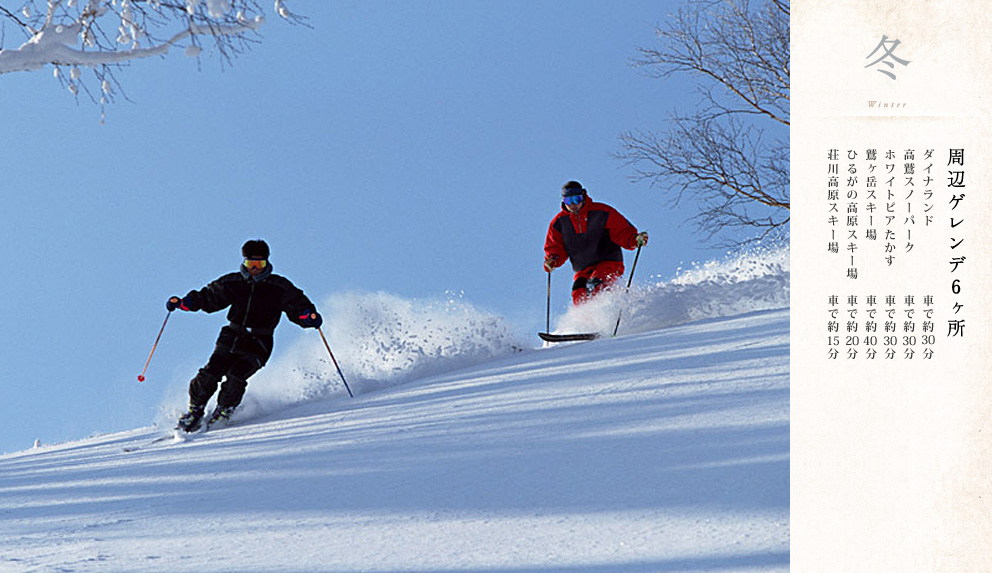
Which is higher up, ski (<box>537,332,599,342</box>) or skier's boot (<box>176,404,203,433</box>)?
ski (<box>537,332,599,342</box>)

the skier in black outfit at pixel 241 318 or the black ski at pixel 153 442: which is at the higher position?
the skier in black outfit at pixel 241 318

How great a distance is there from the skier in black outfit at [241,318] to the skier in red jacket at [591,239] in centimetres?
348

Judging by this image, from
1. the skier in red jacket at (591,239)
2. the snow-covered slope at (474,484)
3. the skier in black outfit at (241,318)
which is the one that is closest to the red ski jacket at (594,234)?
the skier in red jacket at (591,239)

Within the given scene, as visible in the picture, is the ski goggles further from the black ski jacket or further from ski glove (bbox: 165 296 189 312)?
ski glove (bbox: 165 296 189 312)

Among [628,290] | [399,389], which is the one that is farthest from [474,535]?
[628,290]

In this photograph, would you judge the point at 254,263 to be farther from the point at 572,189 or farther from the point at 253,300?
the point at 572,189

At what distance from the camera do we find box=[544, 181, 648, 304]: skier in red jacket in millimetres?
9875

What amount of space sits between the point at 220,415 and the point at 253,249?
1.54 meters

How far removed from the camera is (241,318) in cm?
775

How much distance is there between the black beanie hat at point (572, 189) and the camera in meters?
9.88
